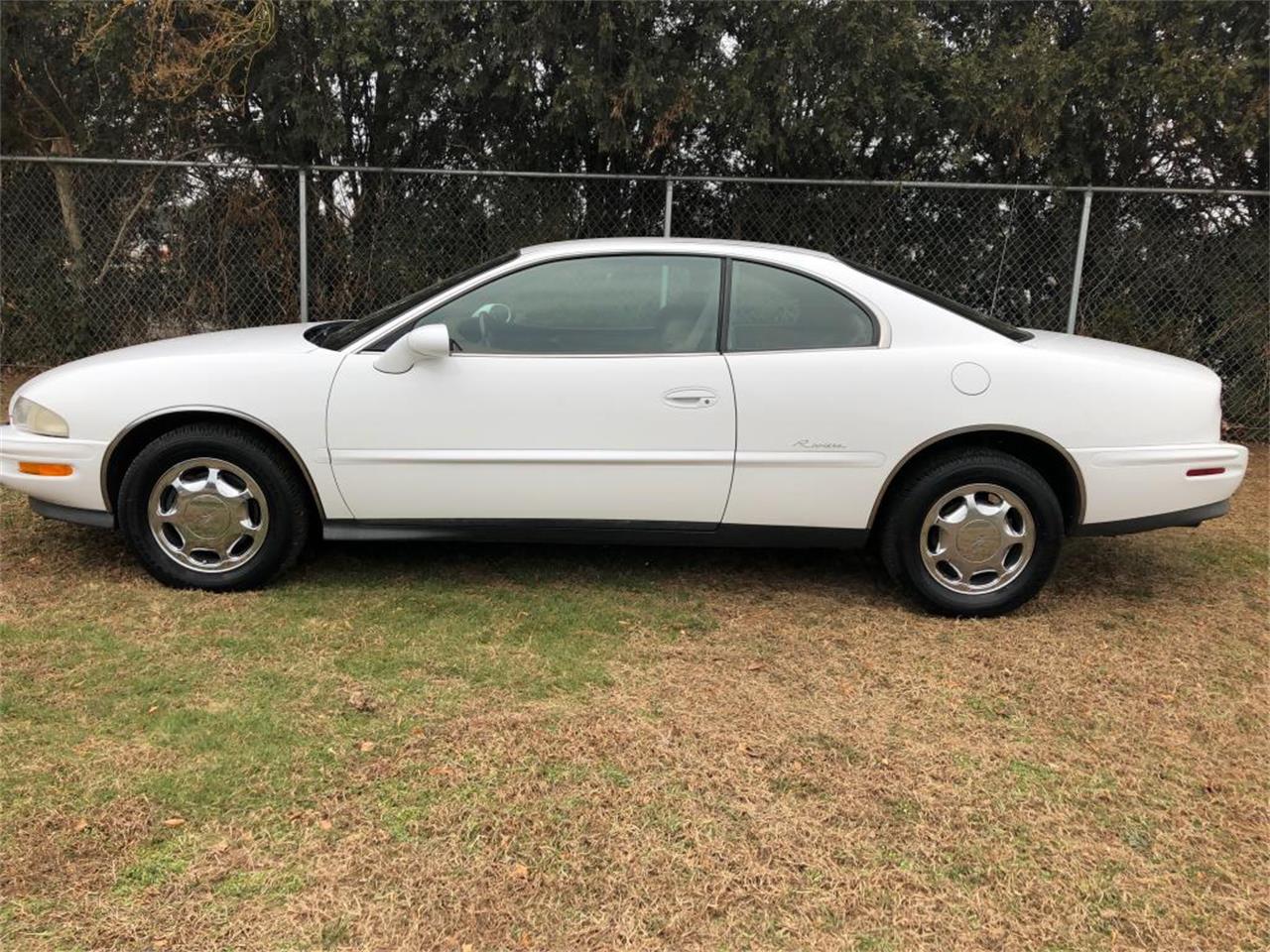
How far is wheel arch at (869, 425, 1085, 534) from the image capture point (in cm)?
369

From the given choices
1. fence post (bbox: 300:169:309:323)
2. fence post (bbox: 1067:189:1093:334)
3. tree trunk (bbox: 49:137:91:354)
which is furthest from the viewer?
tree trunk (bbox: 49:137:91:354)

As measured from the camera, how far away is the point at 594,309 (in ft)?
12.5

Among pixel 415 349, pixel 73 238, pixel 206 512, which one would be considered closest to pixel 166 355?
pixel 206 512

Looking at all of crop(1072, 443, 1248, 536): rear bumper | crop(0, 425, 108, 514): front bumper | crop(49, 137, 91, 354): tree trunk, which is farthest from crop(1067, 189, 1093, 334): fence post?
crop(49, 137, 91, 354): tree trunk

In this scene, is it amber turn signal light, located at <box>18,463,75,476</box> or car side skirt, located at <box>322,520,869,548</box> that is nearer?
amber turn signal light, located at <box>18,463,75,476</box>

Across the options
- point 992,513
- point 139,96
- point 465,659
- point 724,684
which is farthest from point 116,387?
point 139,96

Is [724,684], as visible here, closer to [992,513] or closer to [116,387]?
[992,513]

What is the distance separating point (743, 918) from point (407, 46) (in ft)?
21.6

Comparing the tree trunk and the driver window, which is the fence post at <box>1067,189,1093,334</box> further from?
the tree trunk

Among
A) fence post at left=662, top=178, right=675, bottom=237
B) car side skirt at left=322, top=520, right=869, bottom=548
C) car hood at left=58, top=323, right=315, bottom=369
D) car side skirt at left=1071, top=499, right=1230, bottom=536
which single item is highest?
fence post at left=662, top=178, right=675, bottom=237

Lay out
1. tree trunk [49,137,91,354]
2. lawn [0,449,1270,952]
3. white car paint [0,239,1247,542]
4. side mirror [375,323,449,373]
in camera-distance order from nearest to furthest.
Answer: lawn [0,449,1270,952] < side mirror [375,323,449,373] < white car paint [0,239,1247,542] < tree trunk [49,137,91,354]

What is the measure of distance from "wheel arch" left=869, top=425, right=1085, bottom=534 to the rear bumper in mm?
47

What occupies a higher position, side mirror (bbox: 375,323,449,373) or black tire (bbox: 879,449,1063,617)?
side mirror (bbox: 375,323,449,373)

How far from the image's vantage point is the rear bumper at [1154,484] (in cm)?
368
